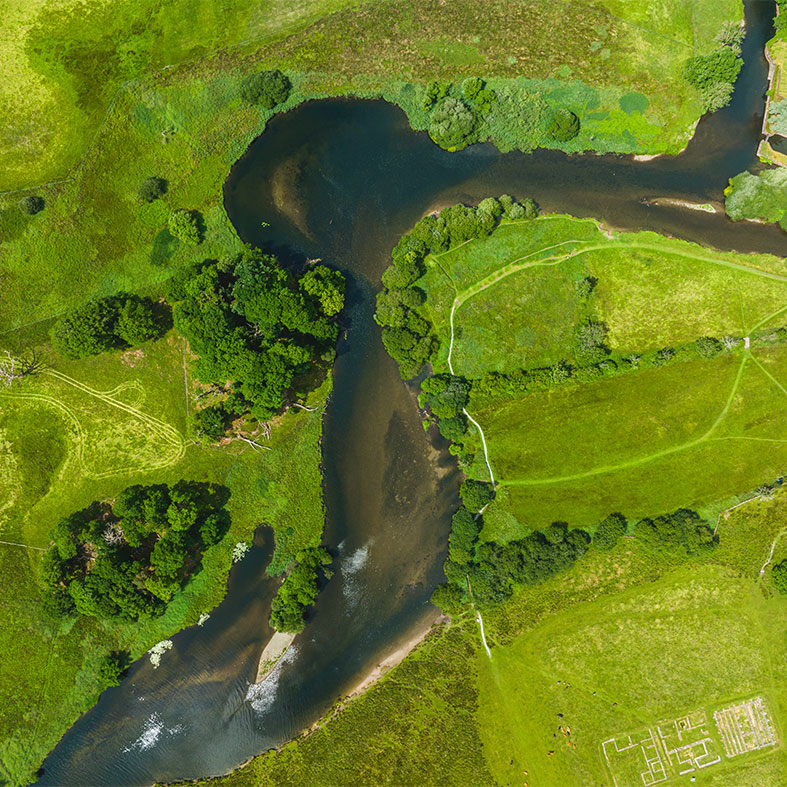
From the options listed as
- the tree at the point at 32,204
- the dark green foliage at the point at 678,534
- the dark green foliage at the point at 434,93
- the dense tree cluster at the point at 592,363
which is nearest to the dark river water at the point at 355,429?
the dark green foliage at the point at 434,93

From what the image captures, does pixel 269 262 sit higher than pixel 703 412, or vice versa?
pixel 269 262

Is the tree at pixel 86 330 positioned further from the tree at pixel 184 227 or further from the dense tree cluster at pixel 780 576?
the dense tree cluster at pixel 780 576

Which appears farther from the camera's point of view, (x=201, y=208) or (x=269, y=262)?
(x=201, y=208)

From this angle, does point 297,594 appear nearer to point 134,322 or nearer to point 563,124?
point 134,322

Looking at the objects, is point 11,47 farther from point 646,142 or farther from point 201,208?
point 646,142

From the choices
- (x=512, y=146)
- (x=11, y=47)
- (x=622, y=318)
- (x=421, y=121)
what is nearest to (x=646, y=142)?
(x=512, y=146)

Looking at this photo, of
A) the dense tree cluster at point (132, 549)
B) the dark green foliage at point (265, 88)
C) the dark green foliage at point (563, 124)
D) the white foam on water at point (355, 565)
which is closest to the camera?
the dense tree cluster at point (132, 549)

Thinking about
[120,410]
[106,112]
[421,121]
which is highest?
[106,112]

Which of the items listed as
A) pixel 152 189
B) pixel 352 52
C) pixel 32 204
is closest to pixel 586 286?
pixel 352 52

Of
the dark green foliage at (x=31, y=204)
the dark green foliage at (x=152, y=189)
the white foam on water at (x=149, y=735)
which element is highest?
the dark green foliage at (x=31, y=204)
